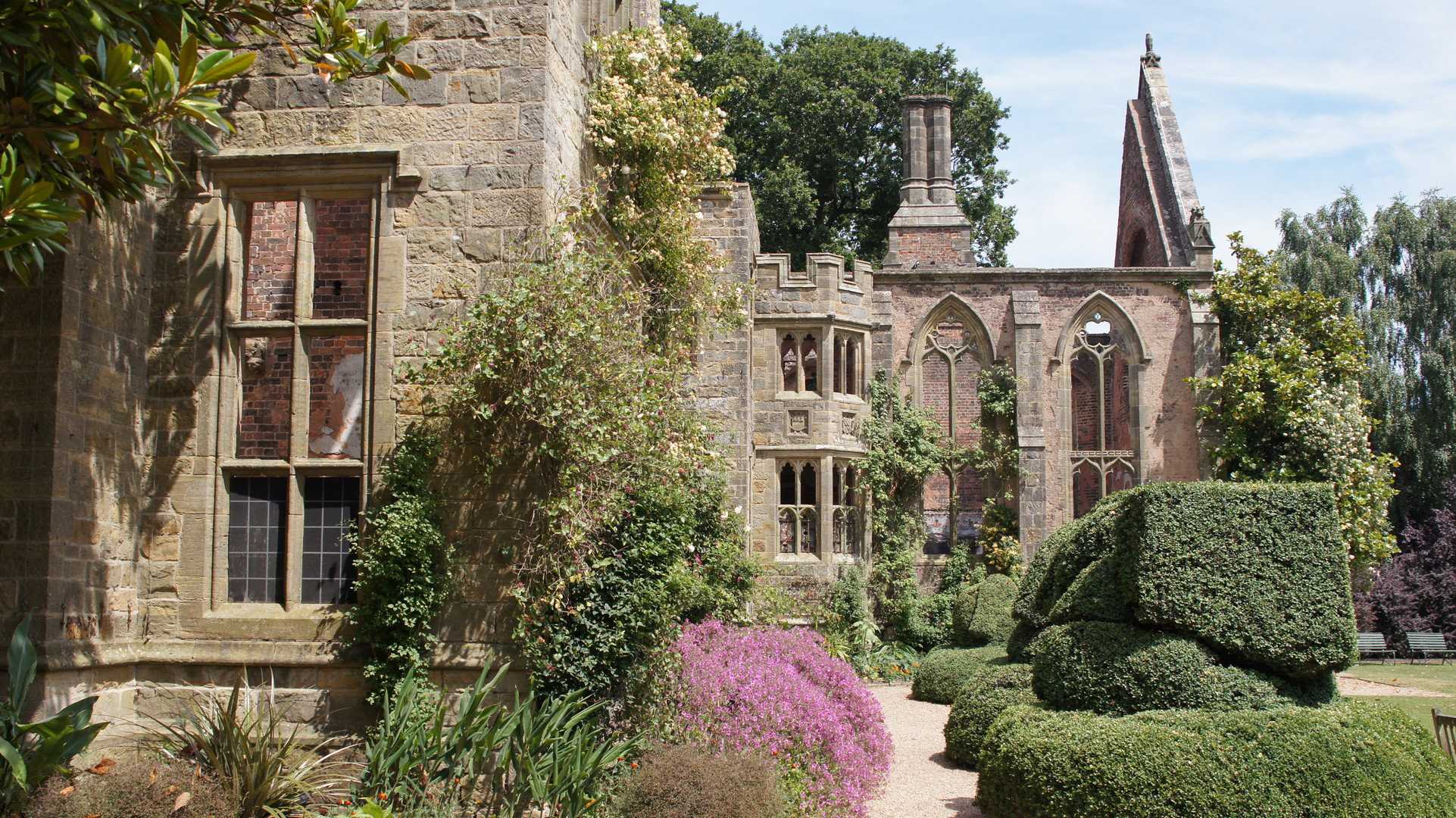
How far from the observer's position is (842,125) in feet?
96.8

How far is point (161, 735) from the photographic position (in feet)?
19.5

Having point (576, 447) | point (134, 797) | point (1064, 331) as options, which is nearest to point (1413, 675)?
point (1064, 331)

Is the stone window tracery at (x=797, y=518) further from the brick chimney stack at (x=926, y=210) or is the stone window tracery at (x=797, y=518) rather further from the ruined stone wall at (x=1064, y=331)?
the brick chimney stack at (x=926, y=210)

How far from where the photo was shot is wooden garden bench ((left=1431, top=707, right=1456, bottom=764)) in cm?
742

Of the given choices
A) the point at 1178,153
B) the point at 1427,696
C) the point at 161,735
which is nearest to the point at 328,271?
the point at 161,735

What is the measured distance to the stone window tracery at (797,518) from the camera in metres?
17.0

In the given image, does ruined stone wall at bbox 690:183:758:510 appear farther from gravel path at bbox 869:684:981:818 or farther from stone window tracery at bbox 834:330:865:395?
gravel path at bbox 869:684:981:818

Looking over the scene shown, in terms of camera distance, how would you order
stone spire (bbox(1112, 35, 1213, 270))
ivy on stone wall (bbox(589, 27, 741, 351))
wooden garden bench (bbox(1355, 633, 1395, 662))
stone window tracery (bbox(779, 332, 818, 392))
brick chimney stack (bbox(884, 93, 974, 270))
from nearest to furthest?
1. ivy on stone wall (bbox(589, 27, 741, 351))
2. stone window tracery (bbox(779, 332, 818, 392))
3. wooden garden bench (bbox(1355, 633, 1395, 662))
4. stone spire (bbox(1112, 35, 1213, 270))
5. brick chimney stack (bbox(884, 93, 974, 270))

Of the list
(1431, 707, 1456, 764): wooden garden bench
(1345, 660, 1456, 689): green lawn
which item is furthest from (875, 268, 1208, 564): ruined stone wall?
(1431, 707, 1456, 764): wooden garden bench

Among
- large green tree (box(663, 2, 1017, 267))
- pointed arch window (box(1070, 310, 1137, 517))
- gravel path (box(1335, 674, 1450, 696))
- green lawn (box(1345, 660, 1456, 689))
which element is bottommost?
green lawn (box(1345, 660, 1456, 689))

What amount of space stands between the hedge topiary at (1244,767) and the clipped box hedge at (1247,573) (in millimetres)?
416

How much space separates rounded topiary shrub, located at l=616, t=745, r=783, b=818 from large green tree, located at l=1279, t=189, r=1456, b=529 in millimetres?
21996

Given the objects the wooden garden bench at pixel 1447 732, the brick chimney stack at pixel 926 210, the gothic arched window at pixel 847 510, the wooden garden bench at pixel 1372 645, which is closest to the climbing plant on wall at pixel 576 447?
the wooden garden bench at pixel 1447 732

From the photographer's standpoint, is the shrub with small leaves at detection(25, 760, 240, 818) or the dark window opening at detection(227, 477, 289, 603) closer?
the shrub with small leaves at detection(25, 760, 240, 818)
